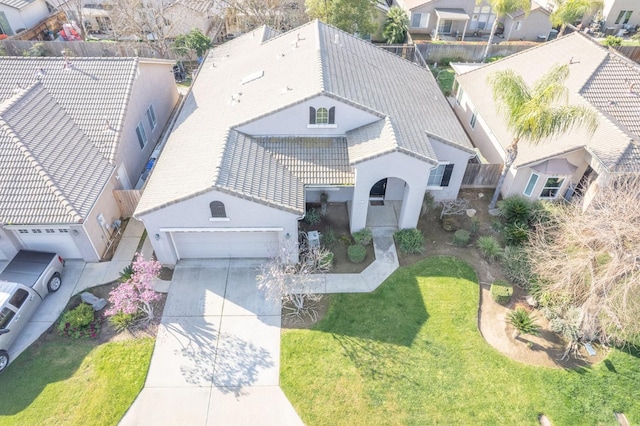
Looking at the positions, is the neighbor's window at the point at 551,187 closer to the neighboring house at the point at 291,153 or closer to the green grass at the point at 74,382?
the neighboring house at the point at 291,153

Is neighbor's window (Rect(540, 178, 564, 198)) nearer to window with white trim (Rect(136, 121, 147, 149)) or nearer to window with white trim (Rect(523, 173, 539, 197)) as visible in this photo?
window with white trim (Rect(523, 173, 539, 197))

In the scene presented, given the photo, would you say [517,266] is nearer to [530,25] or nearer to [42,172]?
[42,172]

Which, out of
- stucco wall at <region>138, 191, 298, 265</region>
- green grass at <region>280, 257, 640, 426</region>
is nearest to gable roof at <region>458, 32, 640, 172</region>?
green grass at <region>280, 257, 640, 426</region>

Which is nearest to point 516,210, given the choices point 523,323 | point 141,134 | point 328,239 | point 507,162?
point 507,162

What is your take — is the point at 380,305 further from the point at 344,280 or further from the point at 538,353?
the point at 538,353

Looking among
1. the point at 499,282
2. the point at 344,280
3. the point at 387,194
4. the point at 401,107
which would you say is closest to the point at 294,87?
the point at 401,107

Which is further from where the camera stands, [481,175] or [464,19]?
[464,19]

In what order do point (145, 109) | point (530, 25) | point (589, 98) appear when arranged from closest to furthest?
1. point (589, 98)
2. point (145, 109)
3. point (530, 25)

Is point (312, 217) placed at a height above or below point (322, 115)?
below
